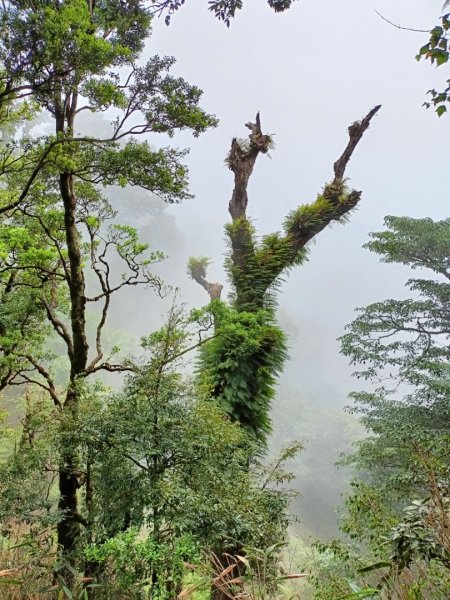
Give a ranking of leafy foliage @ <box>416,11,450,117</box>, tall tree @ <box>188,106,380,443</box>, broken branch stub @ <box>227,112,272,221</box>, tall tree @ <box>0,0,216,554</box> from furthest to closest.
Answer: broken branch stub @ <box>227,112,272,221</box> < tall tree @ <box>188,106,380,443</box> < tall tree @ <box>0,0,216,554</box> < leafy foliage @ <box>416,11,450,117</box>

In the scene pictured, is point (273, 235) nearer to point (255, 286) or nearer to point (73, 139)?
point (255, 286)

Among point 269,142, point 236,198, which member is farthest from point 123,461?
point 269,142

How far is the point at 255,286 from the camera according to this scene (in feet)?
22.3

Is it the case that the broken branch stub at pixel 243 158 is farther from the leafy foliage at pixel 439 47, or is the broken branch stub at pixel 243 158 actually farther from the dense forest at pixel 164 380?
the leafy foliage at pixel 439 47

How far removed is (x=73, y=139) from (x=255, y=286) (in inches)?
151

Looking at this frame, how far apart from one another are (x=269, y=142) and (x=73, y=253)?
4.28 meters

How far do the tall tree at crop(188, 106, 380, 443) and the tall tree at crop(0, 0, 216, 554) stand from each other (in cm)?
149

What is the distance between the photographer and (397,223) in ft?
28.5

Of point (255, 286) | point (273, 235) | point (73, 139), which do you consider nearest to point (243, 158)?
point (273, 235)

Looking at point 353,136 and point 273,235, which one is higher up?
point 353,136

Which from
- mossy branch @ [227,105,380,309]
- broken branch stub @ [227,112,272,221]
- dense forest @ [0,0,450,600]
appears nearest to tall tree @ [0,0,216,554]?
dense forest @ [0,0,450,600]

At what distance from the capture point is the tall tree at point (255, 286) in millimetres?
5797

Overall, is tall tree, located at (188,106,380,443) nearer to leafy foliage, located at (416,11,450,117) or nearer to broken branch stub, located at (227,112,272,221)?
broken branch stub, located at (227,112,272,221)

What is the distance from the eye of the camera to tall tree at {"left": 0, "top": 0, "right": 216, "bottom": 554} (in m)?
3.15
